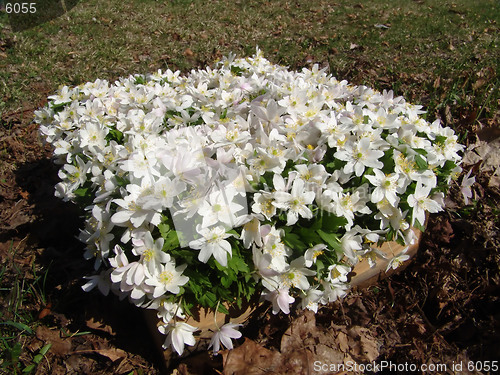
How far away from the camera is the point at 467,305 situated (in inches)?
107

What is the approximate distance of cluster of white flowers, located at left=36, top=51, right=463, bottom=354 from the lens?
1.82 metres

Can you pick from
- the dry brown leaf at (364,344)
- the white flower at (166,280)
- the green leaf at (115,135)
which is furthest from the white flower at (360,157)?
the green leaf at (115,135)

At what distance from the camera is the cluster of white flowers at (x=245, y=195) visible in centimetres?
182

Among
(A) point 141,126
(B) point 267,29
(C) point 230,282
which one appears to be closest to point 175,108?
(A) point 141,126

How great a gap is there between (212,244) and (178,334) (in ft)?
1.93

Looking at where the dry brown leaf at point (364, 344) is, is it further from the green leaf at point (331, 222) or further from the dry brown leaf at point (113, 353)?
the dry brown leaf at point (113, 353)

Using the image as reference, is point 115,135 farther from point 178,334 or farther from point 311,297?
point 311,297

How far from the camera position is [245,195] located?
→ 6.21 feet

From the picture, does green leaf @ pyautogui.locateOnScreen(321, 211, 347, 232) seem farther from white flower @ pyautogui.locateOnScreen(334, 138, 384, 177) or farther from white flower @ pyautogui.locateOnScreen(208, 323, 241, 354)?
white flower @ pyautogui.locateOnScreen(208, 323, 241, 354)

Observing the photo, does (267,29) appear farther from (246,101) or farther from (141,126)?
(141,126)

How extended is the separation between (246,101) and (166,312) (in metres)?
1.53

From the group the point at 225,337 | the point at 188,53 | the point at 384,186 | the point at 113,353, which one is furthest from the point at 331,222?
the point at 188,53

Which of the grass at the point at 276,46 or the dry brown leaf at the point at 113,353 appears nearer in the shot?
the dry brown leaf at the point at 113,353

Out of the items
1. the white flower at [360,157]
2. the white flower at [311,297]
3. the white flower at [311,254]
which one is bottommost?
the white flower at [311,297]
